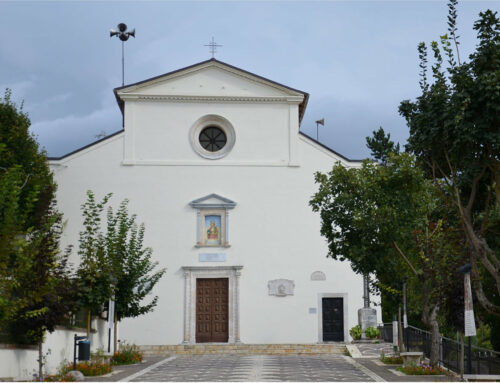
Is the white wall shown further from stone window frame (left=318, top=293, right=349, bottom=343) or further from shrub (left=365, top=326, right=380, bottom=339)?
shrub (left=365, top=326, right=380, bottom=339)

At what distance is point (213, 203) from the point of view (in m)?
30.9

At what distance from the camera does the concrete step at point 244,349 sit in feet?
93.2

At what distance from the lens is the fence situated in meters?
15.7

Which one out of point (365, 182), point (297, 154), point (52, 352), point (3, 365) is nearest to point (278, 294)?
point (297, 154)

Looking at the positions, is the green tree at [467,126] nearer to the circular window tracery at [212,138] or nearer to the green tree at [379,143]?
the circular window tracery at [212,138]

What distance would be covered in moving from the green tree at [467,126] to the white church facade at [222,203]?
16054 millimetres

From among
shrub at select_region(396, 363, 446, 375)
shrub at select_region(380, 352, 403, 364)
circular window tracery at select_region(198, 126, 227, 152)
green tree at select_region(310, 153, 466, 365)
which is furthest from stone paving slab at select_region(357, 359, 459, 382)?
circular window tracery at select_region(198, 126, 227, 152)

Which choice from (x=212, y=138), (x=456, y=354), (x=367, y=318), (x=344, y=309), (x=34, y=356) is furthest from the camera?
(x=212, y=138)

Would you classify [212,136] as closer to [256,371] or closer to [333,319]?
[333,319]

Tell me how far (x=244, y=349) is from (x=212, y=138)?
9.46m

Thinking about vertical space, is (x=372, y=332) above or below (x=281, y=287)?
below

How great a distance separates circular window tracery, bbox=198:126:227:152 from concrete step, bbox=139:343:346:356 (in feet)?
28.5

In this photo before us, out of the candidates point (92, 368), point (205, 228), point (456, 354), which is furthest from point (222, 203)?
point (456, 354)

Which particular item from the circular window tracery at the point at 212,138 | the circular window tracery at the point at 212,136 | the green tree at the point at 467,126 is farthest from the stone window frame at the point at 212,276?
the green tree at the point at 467,126
